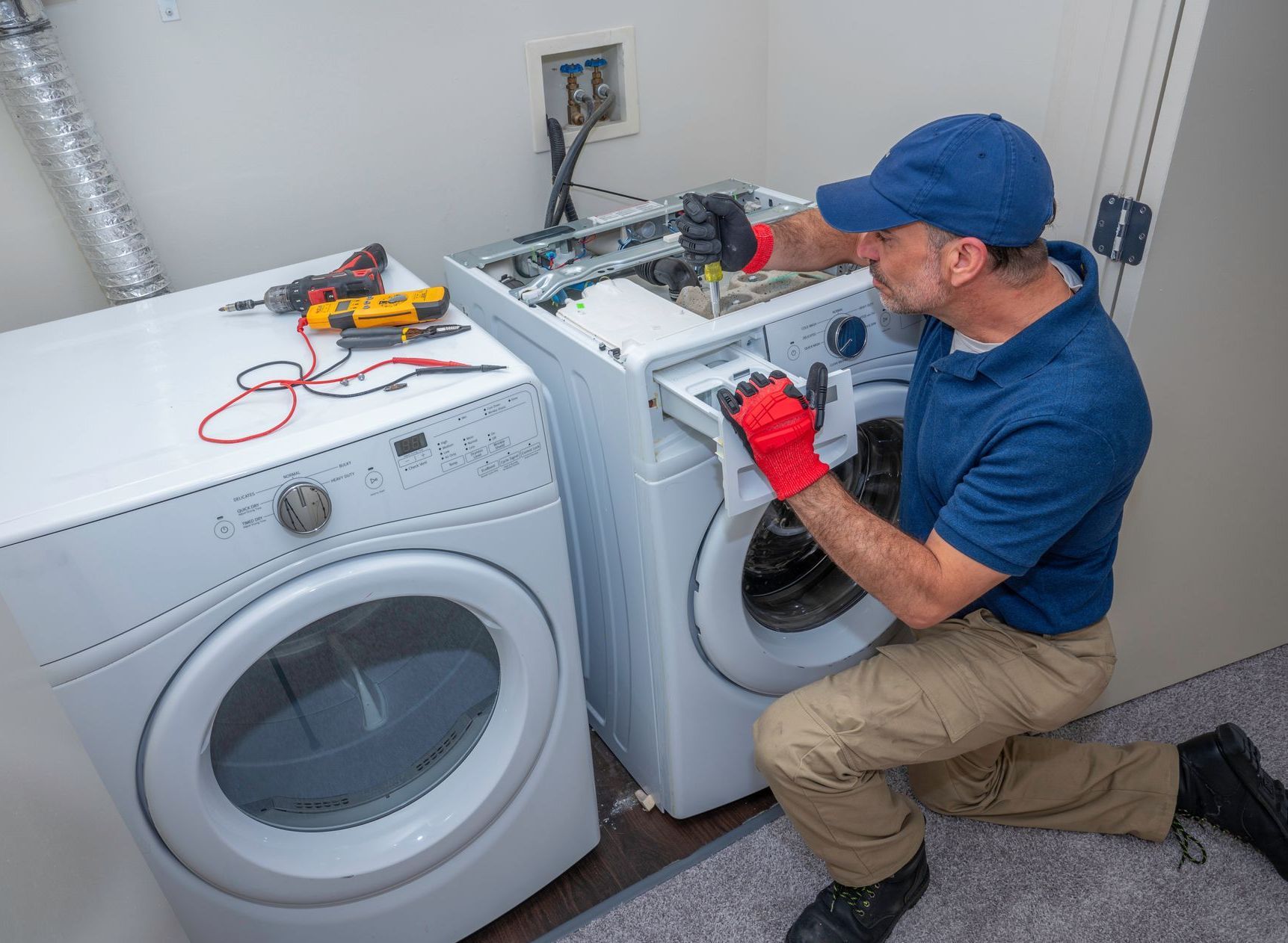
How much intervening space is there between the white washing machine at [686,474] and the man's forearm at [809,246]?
0.10 feet

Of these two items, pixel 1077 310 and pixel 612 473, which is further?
pixel 612 473

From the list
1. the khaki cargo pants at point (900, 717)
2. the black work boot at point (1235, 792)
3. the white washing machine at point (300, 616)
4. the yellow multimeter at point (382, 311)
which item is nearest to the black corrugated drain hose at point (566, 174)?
the white washing machine at point (300, 616)

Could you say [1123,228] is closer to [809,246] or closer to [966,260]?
[966,260]

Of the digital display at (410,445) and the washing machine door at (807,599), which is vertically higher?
the digital display at (410,445)

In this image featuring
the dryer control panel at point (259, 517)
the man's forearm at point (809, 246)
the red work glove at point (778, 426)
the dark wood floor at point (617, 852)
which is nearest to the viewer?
the dryer control panel at point (259, 517)

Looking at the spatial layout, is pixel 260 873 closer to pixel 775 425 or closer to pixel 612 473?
pixel 612 473

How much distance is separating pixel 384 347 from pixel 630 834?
0.92 metres

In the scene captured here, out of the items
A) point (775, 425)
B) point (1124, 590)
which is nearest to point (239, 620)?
point (775, 425)

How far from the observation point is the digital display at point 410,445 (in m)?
1.07

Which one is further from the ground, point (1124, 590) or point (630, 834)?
point (1124, 590)

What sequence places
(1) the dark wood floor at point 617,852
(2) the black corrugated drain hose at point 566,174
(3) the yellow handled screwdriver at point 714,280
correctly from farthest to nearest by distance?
(2) the black corrugated drain hose at point 566,174
(1) the dark wood floor at point 617,852
(3) the yellow handled screwdriver at point 714,280

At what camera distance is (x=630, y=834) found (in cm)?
162

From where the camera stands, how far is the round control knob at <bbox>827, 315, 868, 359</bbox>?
1.30 meters

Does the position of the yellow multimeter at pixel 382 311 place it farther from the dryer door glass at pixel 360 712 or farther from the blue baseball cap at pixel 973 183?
the blue baseball cap at pixel 973 183
